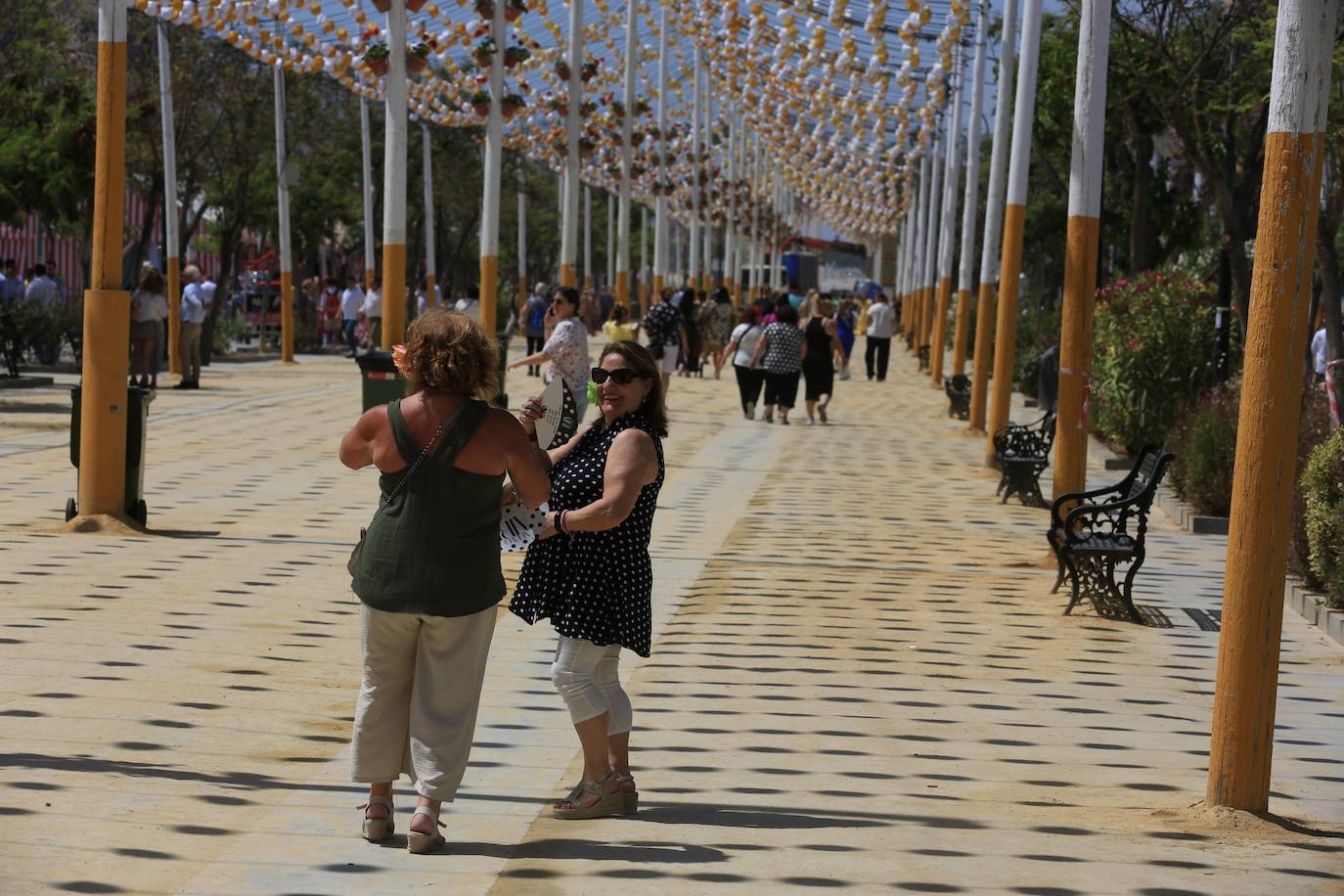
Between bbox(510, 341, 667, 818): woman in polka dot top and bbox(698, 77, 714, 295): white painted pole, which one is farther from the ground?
bbox(698, 77, 714, 295): white painted pole

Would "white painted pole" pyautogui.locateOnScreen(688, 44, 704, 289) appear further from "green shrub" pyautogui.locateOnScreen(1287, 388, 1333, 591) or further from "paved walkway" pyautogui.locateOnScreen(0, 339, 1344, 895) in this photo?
"paved walkway" pyautogui.locateOnScreen(0, 339, 1344, 895)

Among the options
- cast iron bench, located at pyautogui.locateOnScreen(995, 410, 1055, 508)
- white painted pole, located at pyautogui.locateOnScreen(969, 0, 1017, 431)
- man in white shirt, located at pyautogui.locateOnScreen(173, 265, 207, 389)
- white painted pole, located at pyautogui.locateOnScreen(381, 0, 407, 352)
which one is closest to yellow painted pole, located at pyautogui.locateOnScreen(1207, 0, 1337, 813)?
cast iron bench, located at pyautogui.locateOnScreen(995, 410, 1055, 508)

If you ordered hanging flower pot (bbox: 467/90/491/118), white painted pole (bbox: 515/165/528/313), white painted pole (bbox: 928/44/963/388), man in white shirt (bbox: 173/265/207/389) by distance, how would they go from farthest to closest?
white painted pole (bbox: 515/165/528/313) → white painted pole (bbox: 928/44/963/388) → man in white shirt (bbox: 173/265/207/389) → hanging flower pot (bbox: 467/90/491/118)

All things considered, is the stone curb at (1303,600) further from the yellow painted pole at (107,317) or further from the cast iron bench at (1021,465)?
the yellow painted pole at (107,317)

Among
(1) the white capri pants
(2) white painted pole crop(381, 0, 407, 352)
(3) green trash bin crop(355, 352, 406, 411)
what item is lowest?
(1) the white capri pants

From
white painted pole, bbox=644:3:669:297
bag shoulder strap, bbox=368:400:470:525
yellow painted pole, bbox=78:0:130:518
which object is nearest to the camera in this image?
bag shoulder strap, bbox=368:400:470:525

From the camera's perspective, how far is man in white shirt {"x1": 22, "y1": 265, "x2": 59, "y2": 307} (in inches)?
1281

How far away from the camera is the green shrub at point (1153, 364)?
2108cm

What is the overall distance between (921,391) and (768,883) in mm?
31963

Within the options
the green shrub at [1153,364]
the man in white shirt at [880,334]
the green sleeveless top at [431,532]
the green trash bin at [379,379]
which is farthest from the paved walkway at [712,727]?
the man in white shirt at [880,334]

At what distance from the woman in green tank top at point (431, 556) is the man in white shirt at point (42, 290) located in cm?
2738

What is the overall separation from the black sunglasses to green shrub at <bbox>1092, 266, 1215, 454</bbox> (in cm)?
1514

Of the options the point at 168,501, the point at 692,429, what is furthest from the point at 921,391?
the point at 168,501

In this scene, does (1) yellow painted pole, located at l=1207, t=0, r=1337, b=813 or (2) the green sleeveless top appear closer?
(2) the green sleeveless top
